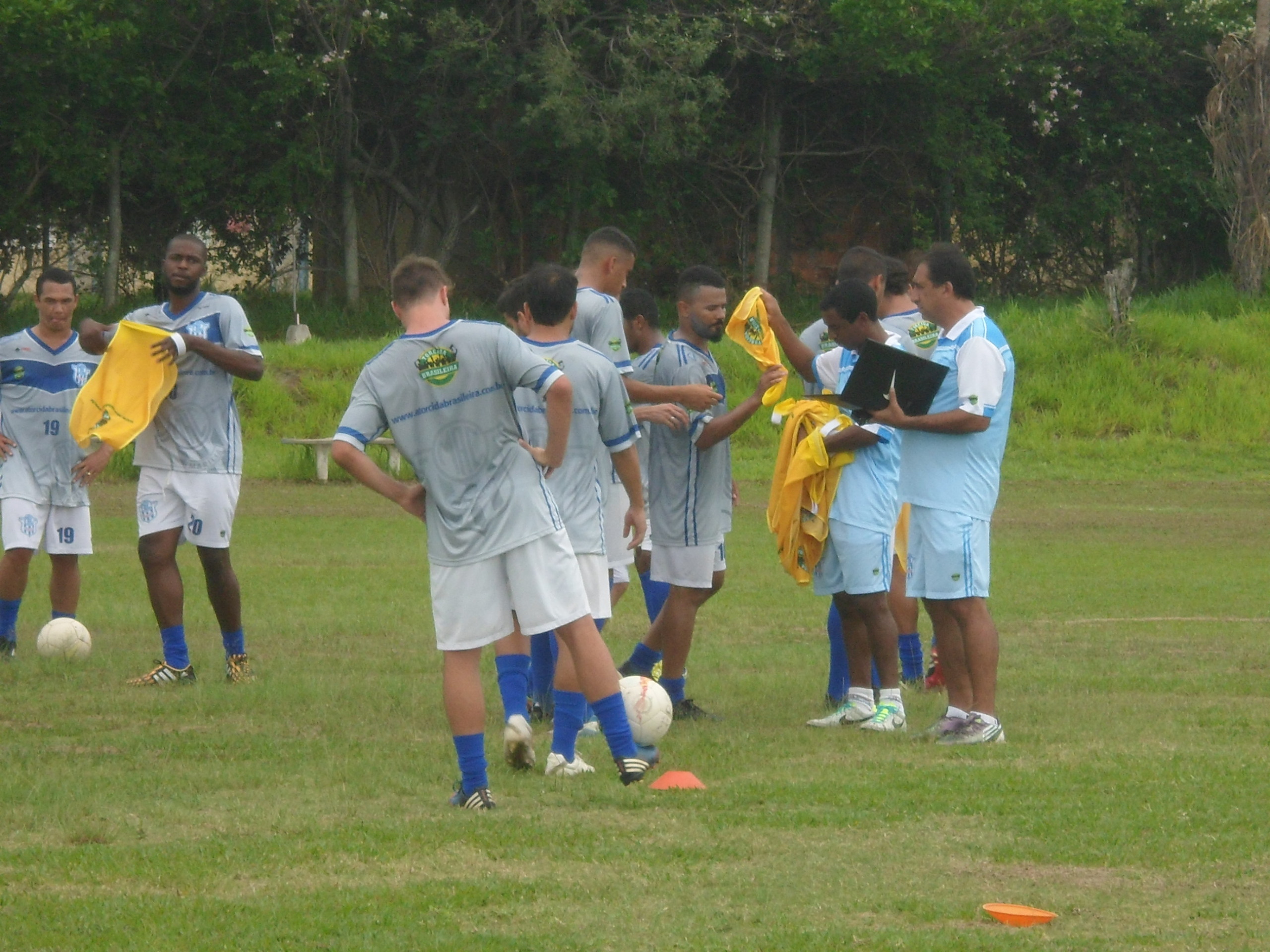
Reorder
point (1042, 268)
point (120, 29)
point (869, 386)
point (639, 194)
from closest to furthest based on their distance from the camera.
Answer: point (869, 386) → point (120, 29) → point (639, 194) → point (1042, 268)

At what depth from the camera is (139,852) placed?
521cm

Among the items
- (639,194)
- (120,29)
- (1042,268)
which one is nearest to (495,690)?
(120,29)

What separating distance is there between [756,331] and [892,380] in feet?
3.20

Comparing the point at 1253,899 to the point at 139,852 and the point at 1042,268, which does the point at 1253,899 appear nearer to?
the point at 139,852

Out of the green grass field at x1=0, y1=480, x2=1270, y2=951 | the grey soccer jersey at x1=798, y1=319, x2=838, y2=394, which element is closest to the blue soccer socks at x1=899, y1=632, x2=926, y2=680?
the green grass field at x1=0, y1=480, x2=1270, y2=951

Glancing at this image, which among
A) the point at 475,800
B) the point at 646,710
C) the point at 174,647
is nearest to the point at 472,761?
the point at 475,800

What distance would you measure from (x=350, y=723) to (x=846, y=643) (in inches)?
92.0

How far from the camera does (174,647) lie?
28.8 feet

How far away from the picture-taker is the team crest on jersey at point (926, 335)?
7.98 meters

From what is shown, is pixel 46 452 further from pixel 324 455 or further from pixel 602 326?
pixel 324 455

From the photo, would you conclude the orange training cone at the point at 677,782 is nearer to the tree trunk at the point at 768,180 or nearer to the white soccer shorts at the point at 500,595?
the white soccer shorts at the point at 500,595

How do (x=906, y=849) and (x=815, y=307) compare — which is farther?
(x=815, y=307)

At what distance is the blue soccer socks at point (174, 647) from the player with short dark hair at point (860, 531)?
3.35 meters

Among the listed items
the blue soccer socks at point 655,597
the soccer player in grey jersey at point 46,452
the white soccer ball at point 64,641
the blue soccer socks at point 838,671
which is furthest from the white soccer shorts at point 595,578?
the soccer player in grey jersey at point 46,452
